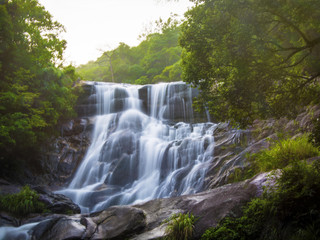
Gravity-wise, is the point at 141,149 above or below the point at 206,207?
below

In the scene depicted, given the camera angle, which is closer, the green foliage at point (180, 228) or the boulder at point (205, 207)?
the green foliage at point (180, 228)

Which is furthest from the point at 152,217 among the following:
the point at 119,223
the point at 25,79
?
the point at 25,79

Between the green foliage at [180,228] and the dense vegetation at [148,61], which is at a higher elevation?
the dense vegetation at [148,61]

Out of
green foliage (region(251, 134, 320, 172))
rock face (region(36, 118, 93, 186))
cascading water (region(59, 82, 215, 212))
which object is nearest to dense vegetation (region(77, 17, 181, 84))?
cascading water (region(59, 82, 215, 212))

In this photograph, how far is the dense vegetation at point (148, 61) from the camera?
3572 centimetres

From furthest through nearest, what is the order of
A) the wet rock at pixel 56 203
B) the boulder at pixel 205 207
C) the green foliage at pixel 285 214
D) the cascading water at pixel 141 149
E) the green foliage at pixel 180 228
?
the cascading water at pixel 141 149
the wet rock at pixel 56 203
the boulder at pixel 205 207
the green foliage at pixel 180 228
the green foliage at pixel 285 214

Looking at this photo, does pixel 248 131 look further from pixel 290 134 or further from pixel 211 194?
pixel 211 194

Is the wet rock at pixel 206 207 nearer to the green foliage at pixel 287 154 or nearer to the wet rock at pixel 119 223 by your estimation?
the wet rock at pixel 119 223

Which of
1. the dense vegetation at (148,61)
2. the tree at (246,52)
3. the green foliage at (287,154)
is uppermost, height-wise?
the dense vegetation at (148,61)

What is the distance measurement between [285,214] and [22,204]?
9.70 metres

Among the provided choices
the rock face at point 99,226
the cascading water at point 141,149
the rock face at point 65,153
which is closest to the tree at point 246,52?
the rock face at point 99,226

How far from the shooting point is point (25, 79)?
14.3m

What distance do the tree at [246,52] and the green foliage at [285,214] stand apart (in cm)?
164

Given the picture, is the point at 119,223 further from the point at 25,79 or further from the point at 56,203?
the point at 25,79
